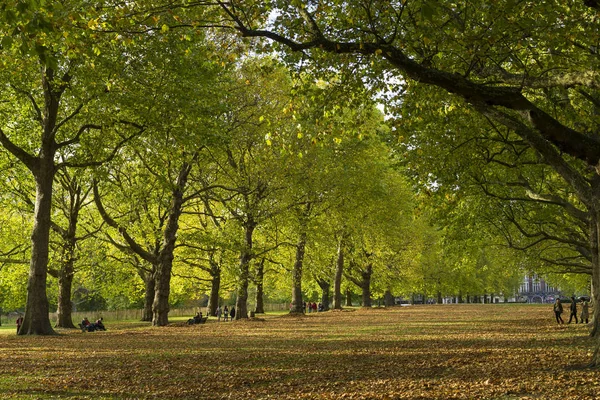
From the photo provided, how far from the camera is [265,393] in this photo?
1071cm

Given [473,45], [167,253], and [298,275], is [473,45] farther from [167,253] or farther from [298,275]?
[298,275]

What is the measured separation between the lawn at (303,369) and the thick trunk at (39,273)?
2788 millimetres

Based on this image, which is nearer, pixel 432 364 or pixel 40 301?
pixel 432 364

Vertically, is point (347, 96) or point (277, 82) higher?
point (277, 82)

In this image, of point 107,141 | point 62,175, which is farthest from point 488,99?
point 62,175

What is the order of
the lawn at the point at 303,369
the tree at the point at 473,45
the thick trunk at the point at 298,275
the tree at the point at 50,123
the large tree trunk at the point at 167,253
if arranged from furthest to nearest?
1. the thick trunk at the point at 298,275
2. the large tree trunk at the point at 167,253
3. the tree at the point at 50,123
4. the tree at the point at 473,45
5. the lawn at the point at 303,369

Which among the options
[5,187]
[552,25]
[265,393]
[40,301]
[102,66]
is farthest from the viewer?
[5,187]

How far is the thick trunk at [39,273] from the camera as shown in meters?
24.3

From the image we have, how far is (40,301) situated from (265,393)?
1728 centimetres

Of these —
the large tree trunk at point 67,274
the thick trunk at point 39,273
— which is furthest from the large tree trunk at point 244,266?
the thick trunk at point 39,273

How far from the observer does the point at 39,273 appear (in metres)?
24.4

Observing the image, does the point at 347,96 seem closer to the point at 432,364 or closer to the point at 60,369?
the point at 432,364

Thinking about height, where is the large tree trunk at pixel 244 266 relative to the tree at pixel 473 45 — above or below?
below

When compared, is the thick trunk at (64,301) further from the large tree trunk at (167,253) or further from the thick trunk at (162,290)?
the large tree trunk at (167,253)
